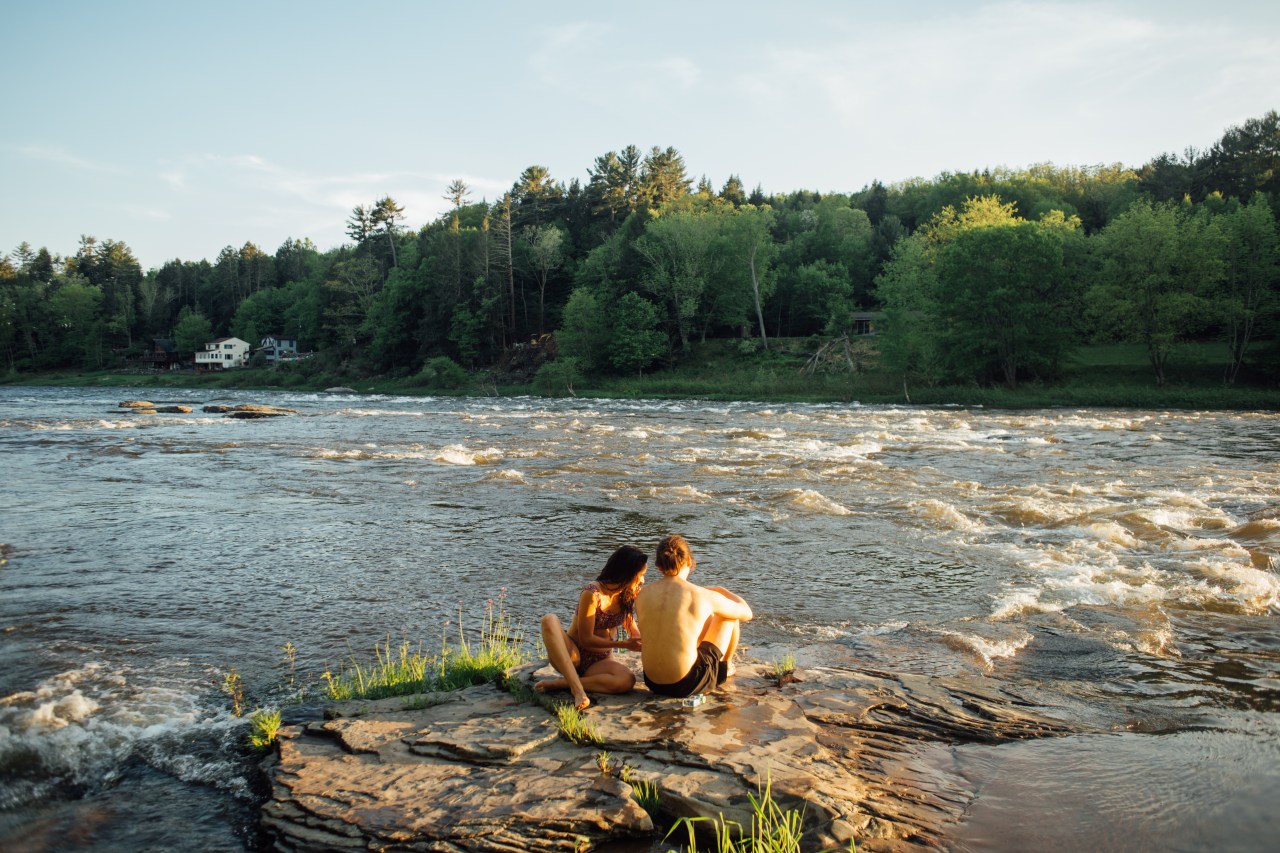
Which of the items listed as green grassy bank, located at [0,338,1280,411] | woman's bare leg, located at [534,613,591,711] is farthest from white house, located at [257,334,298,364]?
woman's bare leg, located at [534,613,591,711]

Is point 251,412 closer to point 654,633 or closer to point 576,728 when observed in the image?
point 654,633

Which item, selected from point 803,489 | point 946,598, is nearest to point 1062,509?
point 803,489

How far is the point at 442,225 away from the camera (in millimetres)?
119562

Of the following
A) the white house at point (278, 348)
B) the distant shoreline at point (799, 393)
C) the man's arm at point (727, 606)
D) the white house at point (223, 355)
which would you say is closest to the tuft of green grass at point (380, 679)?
the man's arm at point (727, 606)

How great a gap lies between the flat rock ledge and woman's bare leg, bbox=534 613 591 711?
0.16 meters

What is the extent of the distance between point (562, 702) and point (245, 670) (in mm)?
3667

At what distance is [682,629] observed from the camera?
6191mm

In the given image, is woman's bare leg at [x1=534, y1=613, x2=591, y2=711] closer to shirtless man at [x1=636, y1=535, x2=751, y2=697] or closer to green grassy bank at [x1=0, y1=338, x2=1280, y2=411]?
shirtless man at [x1=636, y1=535, x2=751, y2=697]

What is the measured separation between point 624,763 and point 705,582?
244 inches

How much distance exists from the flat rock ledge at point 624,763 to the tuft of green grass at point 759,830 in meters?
0.08

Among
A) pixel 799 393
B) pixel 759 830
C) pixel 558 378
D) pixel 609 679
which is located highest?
pixel 558 378

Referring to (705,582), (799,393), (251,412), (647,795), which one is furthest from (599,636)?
(799,393)

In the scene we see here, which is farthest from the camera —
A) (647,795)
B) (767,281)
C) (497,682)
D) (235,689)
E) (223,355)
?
(223,355)

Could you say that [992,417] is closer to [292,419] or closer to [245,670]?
[292,419]
